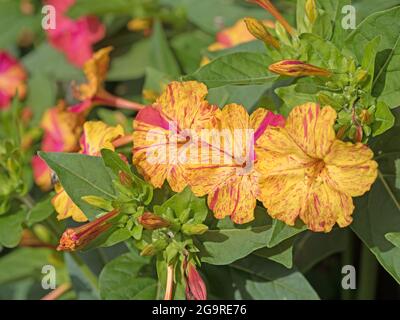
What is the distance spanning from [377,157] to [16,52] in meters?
1.36

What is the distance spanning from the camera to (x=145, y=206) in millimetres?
1170

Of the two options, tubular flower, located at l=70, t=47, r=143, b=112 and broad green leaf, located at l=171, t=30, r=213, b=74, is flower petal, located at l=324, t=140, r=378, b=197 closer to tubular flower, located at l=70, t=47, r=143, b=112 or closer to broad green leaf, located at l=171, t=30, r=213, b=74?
tubular flower, located at l=70, t=47, r=143, b=112

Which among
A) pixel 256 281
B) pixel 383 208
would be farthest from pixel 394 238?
pixel 256 281

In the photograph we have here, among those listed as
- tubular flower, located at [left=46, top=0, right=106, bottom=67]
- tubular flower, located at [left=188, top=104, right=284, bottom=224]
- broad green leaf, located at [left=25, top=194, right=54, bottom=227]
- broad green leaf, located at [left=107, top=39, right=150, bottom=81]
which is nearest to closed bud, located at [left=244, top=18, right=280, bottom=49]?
tubular flower, located at [left=188, top=104, right=284, bottom=224]

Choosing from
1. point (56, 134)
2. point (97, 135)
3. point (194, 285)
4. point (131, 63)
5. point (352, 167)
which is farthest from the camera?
point (131, 63)

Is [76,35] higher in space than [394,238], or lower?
higher

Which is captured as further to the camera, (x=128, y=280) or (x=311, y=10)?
(x=128, y=280)

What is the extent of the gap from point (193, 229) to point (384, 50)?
1.31 ft

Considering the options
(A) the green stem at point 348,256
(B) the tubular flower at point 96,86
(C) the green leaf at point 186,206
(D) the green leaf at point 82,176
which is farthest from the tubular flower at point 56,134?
(A) the green stem at point 348,256

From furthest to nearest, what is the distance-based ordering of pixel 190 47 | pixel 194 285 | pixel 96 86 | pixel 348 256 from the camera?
pixel 190 47 < pixel 348 256 < pixel 96 86 < pixel 194 285

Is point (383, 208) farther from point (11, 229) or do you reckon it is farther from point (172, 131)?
point (11, 229)

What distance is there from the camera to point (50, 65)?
2.04 meters

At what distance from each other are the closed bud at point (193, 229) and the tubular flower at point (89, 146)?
185 mm

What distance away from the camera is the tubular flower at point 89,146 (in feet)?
3.98
